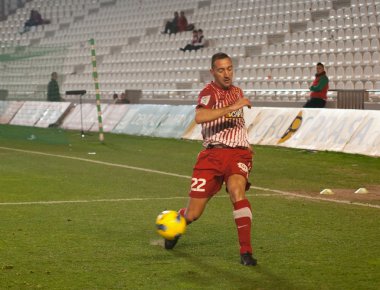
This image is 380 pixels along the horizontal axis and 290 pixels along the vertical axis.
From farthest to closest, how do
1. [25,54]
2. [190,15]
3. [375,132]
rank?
[190,15] → [25,54] → [375,132]

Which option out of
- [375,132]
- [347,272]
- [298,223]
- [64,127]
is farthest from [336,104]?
[347,272]

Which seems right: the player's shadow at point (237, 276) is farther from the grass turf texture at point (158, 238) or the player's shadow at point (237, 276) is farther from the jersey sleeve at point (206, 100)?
Answer: the jersey sleeve at point (206, 100)

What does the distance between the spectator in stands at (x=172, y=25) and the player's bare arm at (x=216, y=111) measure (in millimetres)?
31463

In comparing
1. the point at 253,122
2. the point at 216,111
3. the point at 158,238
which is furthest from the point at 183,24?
the point at 216,111

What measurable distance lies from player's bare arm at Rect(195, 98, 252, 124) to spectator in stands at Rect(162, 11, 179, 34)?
103 ft

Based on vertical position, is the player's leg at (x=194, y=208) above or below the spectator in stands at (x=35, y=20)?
below

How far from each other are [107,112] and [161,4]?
14.4 meters

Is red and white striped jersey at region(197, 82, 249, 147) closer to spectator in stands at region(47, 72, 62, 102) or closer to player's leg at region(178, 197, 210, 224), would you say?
player's leg at region(178, 197, 210, 224)

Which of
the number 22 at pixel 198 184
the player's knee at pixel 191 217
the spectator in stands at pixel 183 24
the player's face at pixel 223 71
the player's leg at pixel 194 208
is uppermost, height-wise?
the spectator in stands at pixel 183 24

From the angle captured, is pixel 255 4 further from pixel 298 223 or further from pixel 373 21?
pixel 298 223

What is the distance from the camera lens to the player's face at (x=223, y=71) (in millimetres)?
7680

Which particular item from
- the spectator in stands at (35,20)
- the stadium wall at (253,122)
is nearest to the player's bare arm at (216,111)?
the stadium wall at (253,122)

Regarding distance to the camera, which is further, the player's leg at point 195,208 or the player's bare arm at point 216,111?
the player's leg at point 195,208

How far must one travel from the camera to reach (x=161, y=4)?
141 feet
